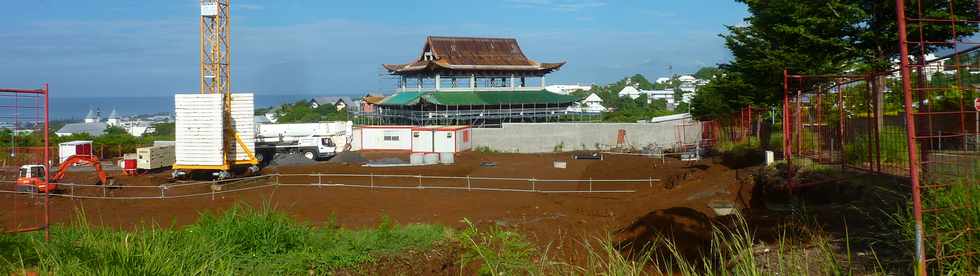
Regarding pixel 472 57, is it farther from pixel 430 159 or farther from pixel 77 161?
pixel 77 161

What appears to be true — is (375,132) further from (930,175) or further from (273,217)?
(930,175)

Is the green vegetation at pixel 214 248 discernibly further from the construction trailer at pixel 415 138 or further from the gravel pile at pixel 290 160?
the construction trailer at pixel 415 138

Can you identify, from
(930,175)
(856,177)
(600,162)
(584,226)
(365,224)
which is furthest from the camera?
(600,162)

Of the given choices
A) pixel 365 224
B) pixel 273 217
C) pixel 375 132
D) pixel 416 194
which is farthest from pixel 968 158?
pixel 375 132

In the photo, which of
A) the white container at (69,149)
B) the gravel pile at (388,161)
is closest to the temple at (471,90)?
the gravel pile at (388,161)

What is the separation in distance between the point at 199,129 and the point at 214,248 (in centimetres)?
1816

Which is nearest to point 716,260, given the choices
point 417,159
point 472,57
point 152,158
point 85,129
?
point 417,159

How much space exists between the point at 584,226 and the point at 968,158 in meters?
6.78

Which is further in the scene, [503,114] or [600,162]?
[503,114]

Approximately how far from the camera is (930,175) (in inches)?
297

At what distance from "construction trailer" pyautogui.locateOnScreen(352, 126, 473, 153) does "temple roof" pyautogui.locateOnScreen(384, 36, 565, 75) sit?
664 centimetres

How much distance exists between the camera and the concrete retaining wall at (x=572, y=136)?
34.4m

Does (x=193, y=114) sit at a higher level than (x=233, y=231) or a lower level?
higher

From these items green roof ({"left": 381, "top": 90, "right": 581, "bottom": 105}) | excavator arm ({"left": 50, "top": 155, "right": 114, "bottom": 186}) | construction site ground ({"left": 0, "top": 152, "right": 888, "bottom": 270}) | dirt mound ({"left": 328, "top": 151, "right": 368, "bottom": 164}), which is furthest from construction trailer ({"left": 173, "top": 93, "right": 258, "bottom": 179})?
green roof ({"left": 381, "top": 90, "right": 581, "bottom": 105})
